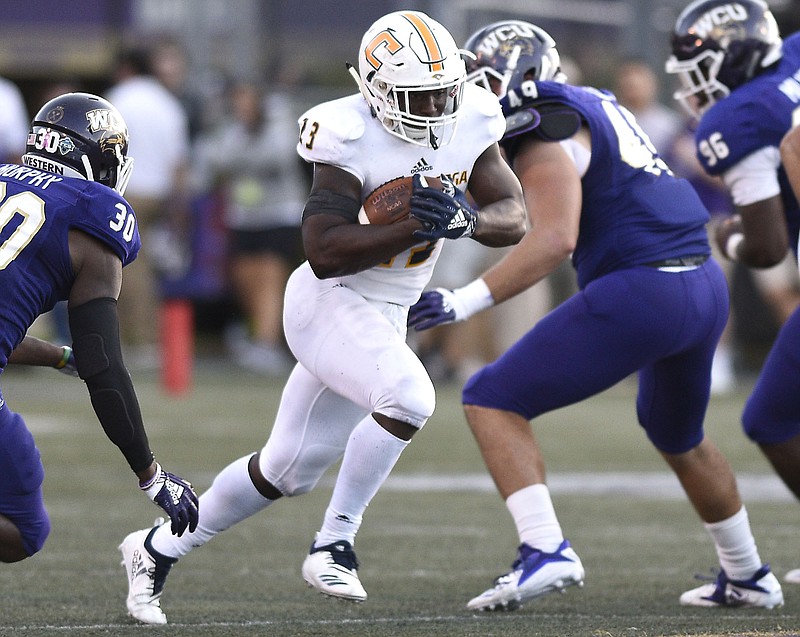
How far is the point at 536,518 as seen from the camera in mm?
4426

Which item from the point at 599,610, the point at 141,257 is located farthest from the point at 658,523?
the point at 141,257

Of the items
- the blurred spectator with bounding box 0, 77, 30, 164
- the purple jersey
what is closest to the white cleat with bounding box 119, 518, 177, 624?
the purple jersey

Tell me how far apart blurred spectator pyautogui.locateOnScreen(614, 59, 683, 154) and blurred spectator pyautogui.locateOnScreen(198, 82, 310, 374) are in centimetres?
241

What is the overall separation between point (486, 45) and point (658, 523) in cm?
226

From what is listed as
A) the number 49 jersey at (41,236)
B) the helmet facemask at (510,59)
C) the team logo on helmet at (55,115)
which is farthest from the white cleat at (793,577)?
the team logo on helmet at (55,115)

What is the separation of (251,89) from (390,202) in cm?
699

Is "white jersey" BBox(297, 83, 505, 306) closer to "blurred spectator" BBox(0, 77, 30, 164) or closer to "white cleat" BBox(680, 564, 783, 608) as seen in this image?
"white cleat" BBox(680, 564, 783, 608)

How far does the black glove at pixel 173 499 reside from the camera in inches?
151

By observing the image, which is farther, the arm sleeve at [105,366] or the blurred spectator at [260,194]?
the blurred spectator at [260,194]

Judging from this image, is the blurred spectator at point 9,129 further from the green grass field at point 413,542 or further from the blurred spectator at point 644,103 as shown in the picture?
the blurred spectator at point 644,103

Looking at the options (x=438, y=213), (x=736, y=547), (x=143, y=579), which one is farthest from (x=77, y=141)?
(x=736, y=547)

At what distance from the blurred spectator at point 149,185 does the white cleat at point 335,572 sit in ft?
20.5

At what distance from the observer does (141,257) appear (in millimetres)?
10867

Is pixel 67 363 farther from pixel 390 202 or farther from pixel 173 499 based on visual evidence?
pixel 390 202
